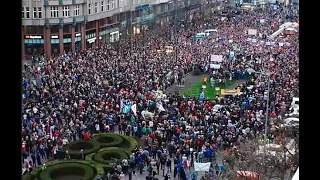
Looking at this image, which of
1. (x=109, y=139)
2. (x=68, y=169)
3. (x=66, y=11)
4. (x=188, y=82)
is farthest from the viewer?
(x=66, y=11)

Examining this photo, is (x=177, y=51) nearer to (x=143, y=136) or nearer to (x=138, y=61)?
(x=138, y=61)

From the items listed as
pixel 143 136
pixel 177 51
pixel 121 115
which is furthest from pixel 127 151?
pixel 177 51

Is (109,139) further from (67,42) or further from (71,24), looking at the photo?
(71,24)

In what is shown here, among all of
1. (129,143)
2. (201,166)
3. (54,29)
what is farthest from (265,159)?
(54,29)

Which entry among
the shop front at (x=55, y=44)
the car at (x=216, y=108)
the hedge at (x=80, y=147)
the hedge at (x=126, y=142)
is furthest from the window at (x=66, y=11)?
the hedge at (x=80, y=147)

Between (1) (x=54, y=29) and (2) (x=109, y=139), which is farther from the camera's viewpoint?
(1) (x=54, y=29)

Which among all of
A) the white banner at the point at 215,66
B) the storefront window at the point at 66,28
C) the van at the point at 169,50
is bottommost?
the white banner at the point at 215,66

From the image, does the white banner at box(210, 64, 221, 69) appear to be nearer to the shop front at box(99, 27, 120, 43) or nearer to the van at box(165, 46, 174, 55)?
the van at box(165, 46, 174, 55)

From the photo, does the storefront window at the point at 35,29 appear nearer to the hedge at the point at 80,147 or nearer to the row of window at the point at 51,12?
the row of window at the point at 51,12
